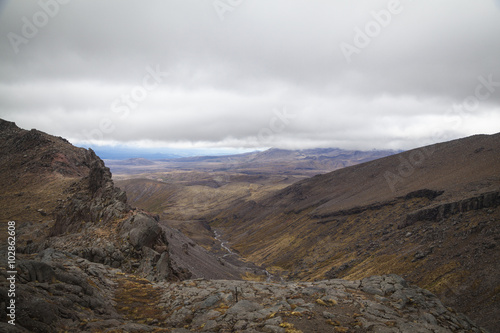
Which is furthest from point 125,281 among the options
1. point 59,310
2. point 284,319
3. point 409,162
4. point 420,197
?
point 409,162

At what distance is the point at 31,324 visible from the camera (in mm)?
7660

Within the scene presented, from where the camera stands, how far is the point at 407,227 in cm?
5888

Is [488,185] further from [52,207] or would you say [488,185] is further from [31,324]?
[52,207]

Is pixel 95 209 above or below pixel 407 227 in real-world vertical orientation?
above

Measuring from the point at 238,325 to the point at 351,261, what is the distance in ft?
186

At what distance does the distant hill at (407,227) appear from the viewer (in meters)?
34.4

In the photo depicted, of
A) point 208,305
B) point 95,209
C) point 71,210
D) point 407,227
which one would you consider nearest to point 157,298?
point 208,305

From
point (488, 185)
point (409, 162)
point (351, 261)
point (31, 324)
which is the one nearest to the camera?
point (31, 324)

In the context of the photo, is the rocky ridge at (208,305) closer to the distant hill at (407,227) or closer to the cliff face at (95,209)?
the cliff face at (95,209)

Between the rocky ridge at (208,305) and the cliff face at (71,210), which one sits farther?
the cliff face at (71,210)

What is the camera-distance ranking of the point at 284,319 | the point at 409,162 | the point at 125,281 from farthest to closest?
the point at 409,162
the point at 125,281
the point at 284,319

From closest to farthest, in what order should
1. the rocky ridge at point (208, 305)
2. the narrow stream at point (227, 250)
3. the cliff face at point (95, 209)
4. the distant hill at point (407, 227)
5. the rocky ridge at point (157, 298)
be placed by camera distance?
1. the rocky ridge at point (208, 305)
2. the rocky ridge at point (157, 298)
3. the cliff face at point (95, 209)
4. the distant hill at point (407, 227)
5. the narrow stream at point (227, 250)

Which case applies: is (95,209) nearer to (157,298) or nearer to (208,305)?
(157,298)

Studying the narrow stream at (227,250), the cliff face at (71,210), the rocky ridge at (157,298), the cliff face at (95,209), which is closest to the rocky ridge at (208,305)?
the rocky ridge at (157,298)
